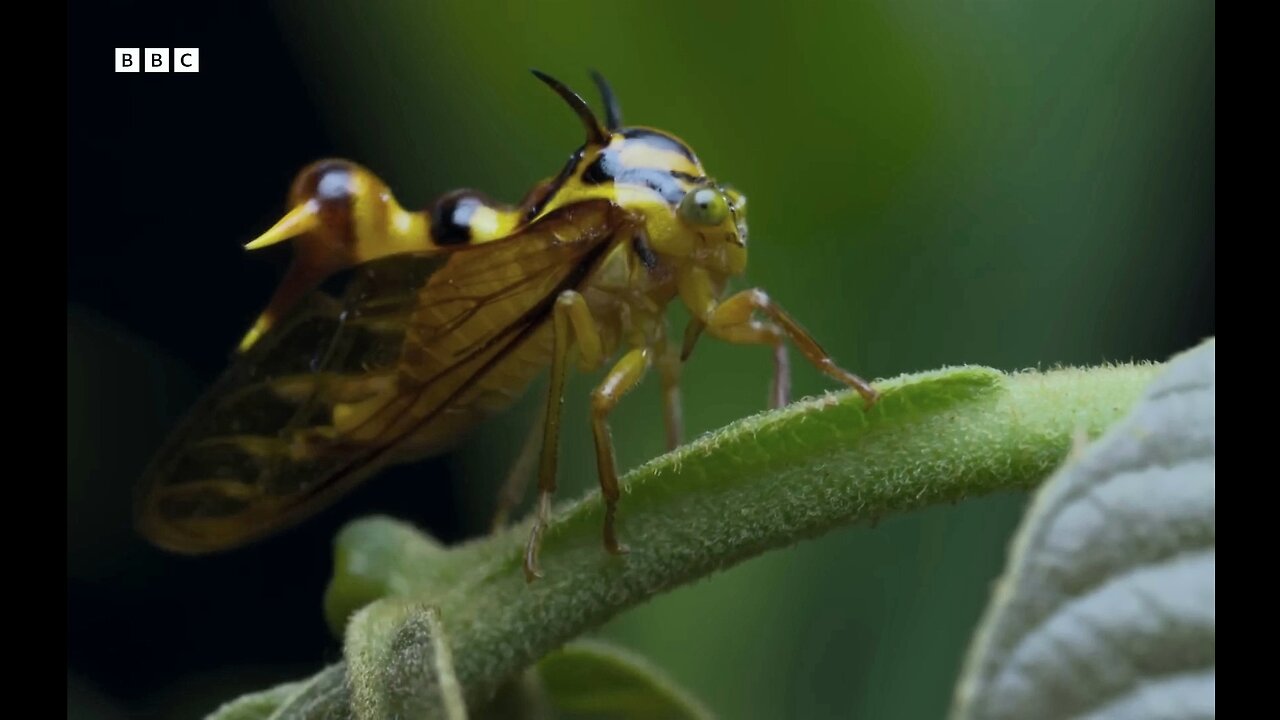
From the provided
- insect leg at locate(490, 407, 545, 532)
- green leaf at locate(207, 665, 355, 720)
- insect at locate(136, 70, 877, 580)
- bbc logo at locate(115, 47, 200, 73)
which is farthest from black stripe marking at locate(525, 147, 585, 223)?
bbc logo at locate(115, 47, 200, 73)

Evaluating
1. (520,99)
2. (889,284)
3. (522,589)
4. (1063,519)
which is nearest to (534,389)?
(520,99)

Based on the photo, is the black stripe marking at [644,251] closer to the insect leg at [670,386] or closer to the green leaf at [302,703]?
the insect leg at [670,386]

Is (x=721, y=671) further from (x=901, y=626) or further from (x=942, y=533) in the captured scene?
(x=942, y=533)

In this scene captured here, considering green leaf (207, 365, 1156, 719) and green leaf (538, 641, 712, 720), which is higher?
green leaf (207, 365, 1156, 719)

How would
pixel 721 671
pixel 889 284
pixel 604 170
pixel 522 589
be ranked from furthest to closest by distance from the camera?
pixel 889 284 → pixel 721 671 → pixel 604 170 → pixel 522 589

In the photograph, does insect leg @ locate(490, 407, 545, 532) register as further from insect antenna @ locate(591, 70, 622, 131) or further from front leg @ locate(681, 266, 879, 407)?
insect antenna @ locate(591, 70, 622, 131)

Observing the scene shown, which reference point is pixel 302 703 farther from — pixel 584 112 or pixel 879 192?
pixel 879 192
